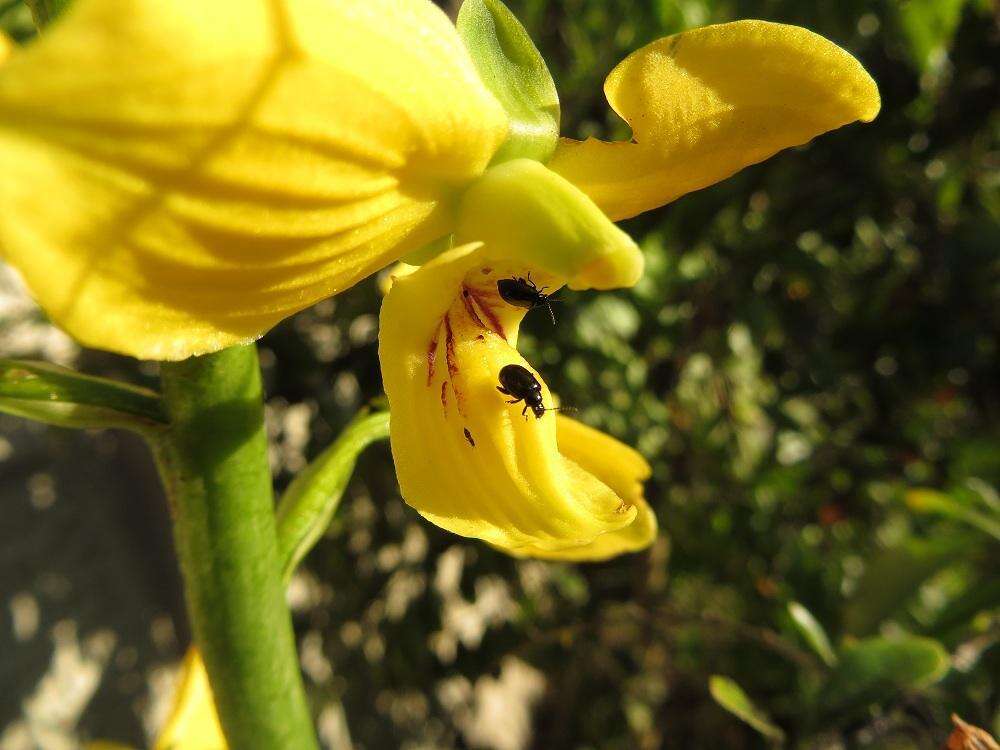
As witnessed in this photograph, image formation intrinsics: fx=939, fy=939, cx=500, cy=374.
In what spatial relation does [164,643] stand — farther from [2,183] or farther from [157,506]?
[2,183]

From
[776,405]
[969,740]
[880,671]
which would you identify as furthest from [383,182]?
[776,405]

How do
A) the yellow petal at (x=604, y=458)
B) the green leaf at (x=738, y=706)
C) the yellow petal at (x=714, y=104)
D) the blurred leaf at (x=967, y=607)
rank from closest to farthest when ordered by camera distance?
the yellow petal at (x=714, y=104), the yellow petal at (x=604, y=458), the green leaf at (x=738, y=706), the blurred leaf at (x=967, y=607)

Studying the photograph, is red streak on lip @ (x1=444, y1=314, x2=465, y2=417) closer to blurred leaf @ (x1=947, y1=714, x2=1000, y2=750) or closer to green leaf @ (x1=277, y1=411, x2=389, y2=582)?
green leaf @ (x1=277, y1=411, x2=389, y2=582)

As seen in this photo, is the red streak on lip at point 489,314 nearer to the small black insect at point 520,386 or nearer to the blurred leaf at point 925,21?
the small black insect at point 520,386

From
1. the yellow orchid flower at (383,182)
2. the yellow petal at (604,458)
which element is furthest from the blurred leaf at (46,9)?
the yellow petal at (604,458)

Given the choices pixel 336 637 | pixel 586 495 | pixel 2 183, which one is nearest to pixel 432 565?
pixel 336 637

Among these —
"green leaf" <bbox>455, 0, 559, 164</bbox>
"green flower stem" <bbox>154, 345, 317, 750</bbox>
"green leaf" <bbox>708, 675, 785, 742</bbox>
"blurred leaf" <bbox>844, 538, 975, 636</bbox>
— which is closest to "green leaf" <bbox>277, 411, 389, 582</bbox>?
"green flower stem" <bbox>154, 345, 317, 750</bbox>

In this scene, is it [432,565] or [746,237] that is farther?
[432,565]
